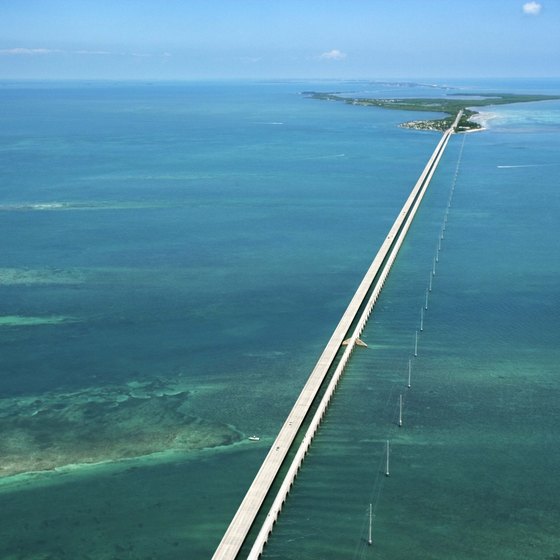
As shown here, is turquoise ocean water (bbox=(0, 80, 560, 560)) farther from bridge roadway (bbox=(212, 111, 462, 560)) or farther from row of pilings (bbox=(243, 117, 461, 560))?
bridge roadway (bbox=(212, 111, 462, 560))

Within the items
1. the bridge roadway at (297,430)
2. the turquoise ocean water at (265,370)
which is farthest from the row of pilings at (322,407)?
the turquoise ocean water at (265,370)

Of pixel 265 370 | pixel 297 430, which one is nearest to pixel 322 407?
pixel 297 430

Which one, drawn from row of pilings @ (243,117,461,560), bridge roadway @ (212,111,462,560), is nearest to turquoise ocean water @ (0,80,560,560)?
row of pilings @ (243,117,461,560)

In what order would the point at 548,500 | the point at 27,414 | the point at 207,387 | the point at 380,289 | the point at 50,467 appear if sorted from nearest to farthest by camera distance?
the point at 548,500, the point at 50,467, the point at 27,414, the point at 207,387, the point at 380,289

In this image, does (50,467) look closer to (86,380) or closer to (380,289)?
(86,380)

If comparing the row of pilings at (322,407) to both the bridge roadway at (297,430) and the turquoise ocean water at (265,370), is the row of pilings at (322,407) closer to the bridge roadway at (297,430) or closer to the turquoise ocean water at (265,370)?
the bridge roadway at (297,430)

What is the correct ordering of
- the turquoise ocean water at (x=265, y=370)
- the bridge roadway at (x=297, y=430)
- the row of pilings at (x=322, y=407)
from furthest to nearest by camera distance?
the turquoise ocean water at (x=265, y=370) → the row of pilings at (x=322, y=407) → the bridge roadway at (x=297, y=430)

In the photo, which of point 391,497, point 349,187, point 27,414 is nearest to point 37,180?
point 349,187
